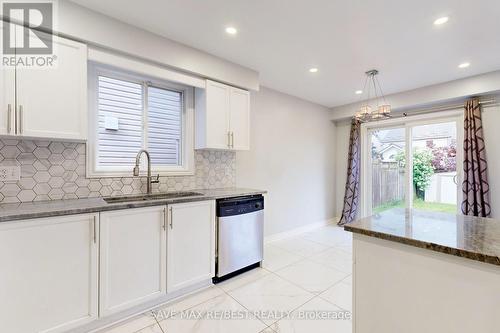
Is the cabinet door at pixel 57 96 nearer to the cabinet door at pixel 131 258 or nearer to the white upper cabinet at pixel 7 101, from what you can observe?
the white upper cabinet at pixel 7 101

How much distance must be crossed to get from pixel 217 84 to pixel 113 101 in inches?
45.7

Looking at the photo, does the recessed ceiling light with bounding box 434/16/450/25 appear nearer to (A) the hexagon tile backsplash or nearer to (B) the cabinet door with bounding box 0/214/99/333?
(A) the hexagon tile backsplash

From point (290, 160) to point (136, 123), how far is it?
266 centimetres

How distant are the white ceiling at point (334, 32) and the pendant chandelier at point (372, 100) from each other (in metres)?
0.17

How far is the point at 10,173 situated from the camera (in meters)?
1.82

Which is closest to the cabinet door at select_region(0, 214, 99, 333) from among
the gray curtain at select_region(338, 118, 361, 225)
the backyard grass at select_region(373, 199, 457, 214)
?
the gray curtain at select_region(338, 118, 361, 225)

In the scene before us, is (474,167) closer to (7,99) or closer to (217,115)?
(217,115)

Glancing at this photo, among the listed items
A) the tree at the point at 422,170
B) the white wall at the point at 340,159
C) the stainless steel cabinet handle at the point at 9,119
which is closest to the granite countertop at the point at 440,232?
the stainless steel cabinet handle at the point at 9,119

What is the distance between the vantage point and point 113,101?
2398mm

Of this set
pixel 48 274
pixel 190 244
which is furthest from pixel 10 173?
pixel 190 244

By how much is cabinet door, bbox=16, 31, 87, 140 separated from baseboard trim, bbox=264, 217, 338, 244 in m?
3.01

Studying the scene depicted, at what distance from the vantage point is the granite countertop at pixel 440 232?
0.95m

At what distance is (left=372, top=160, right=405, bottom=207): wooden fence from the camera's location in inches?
171

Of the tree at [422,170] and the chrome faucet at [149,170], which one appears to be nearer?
the chrome faucet at [149,170]
